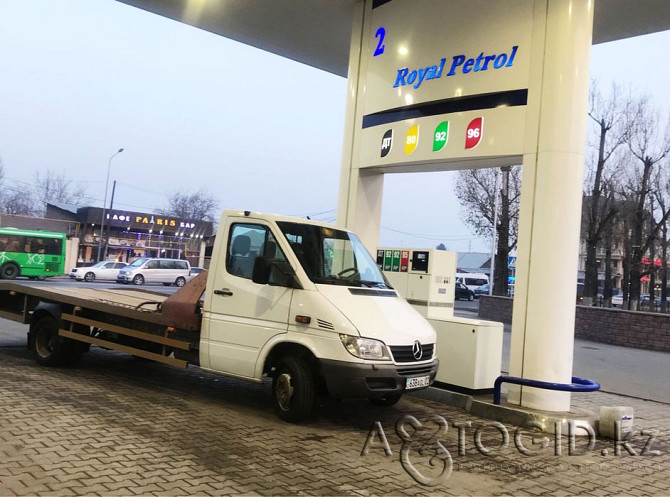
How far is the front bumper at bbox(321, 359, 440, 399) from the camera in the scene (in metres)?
5.94

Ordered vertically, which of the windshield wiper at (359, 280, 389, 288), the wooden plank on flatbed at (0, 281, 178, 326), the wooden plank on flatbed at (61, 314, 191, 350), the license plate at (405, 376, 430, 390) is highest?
the windshield wiper at (359, 280, 389, 288)

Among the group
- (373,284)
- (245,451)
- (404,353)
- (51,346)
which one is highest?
(373,284)

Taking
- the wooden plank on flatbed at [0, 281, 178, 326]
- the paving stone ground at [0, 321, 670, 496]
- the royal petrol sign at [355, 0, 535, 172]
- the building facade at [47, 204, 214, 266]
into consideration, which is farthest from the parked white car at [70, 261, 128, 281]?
the royal petrol sign at [355, 0, 535, 172]

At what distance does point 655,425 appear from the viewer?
7852mm

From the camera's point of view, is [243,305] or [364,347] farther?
[243,305]

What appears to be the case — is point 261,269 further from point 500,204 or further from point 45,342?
point 500,204

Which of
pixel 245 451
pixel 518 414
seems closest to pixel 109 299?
pixel 245 451

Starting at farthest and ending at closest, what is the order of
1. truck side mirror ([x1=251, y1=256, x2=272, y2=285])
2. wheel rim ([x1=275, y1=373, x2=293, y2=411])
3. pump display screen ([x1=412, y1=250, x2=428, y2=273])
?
pump display screen ([x1=412, y1=250, x2=428, y2=273])
truck side mirror ([x1=251, y1=256, x2=272, y2=285])
wheel rim ([x1=275, y1=373, x2=293, y2=411])

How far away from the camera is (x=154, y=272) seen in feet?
123

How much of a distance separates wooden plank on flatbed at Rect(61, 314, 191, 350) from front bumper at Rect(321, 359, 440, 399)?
216cm

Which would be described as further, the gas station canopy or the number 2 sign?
the gas station canopy

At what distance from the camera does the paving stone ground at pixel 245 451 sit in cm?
450

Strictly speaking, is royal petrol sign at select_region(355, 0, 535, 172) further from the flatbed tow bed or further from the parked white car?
the parked white car

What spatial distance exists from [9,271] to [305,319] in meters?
33.1
